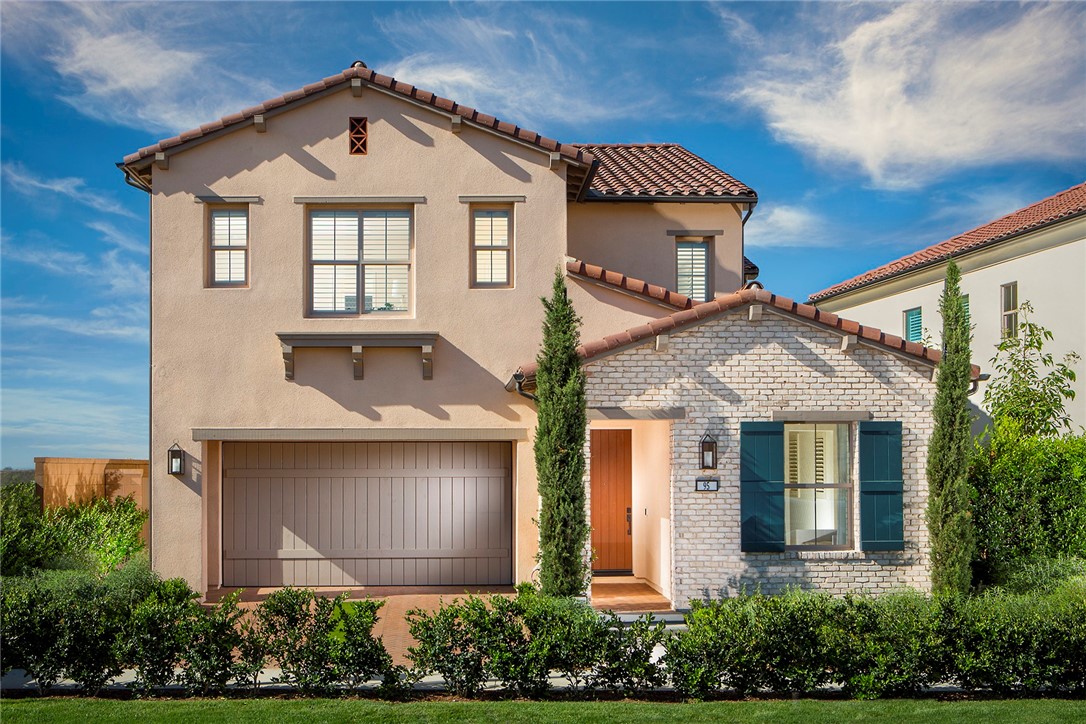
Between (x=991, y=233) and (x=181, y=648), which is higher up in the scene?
(x=991, y=233)

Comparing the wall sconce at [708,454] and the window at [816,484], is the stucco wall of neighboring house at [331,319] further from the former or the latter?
the window at [816,484]

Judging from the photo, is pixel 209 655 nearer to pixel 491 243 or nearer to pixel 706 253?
pixel 491 243

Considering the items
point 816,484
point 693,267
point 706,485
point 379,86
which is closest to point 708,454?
point 706,485

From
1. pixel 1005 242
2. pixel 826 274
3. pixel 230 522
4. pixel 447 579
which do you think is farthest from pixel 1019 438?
pixel 826 274

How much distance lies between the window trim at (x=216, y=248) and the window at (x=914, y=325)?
704 inches

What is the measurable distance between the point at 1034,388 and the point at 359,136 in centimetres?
1401

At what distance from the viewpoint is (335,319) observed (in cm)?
1362

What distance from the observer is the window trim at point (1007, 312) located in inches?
775

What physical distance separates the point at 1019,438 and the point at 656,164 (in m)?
8.55

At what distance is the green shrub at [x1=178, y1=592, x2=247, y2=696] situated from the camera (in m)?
8.59

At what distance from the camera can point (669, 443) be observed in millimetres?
12320

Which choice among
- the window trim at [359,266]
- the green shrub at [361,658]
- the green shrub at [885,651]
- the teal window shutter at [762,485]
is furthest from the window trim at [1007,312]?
the green shrub at [361,658]

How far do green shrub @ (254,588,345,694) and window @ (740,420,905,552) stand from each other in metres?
5.87

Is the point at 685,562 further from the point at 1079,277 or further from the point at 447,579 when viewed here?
the point at 1079,277
